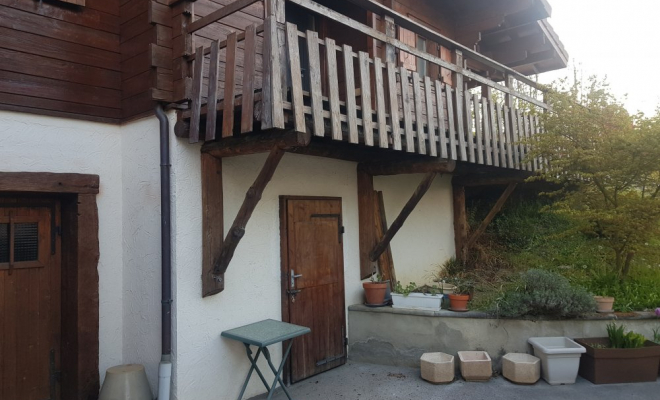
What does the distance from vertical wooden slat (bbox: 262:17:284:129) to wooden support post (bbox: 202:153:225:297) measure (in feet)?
3.75

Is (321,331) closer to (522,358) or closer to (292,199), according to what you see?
(292,199)

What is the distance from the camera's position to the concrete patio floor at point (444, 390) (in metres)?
4.61

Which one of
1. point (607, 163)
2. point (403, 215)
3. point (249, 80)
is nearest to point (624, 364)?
point (607, 163)

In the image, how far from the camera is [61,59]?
13.8 ft

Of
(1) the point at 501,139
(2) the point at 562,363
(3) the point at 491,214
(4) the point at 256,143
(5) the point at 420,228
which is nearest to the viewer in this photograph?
(4) the point at 256,143

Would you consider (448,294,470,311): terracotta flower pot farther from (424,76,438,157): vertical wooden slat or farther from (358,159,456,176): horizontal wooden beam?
(424,76,438,157): vertical wooden slat

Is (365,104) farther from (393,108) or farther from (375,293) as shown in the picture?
(375,293)

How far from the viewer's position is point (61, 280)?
436 cm

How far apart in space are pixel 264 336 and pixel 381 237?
111 inches

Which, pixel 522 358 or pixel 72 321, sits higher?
pixel 72 321

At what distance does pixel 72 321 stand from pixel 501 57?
364 inches

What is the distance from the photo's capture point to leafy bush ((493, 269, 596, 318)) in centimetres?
519

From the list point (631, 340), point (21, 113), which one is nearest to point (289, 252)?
point (21, 113)

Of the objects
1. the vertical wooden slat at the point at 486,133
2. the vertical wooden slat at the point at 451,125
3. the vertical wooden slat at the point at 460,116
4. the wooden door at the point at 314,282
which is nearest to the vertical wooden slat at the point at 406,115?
the vertical wooden slat at the point at 451,125
